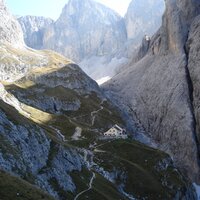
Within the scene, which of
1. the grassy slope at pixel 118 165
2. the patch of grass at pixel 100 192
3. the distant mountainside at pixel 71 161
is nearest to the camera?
the distant mountainside at pixel 71 161

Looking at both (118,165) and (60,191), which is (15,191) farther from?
(118,165)

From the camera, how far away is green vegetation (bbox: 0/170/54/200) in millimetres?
42487

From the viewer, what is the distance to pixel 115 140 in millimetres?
140125

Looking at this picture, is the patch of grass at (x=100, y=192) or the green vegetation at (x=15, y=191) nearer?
the green vegetation at (x=15, y=191)

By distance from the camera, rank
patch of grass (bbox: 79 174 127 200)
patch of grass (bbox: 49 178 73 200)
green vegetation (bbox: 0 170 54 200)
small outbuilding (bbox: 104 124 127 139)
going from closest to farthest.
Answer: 1. green vegetation (bbox: 0 170 54 200)
2. patch of grass (bbox: 49 178 73 200)
3. patch of grass (bbox: 79 174 127 200)
4. small outbuilding (bbox: 104 124 127 139)

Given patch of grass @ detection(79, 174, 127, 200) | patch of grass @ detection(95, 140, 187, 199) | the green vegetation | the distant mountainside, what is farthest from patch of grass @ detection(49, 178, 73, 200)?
patch of grass @ detection(95, 140, 187, 199)

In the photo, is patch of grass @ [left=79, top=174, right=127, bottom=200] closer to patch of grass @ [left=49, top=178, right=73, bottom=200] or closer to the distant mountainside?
the distant mountainside

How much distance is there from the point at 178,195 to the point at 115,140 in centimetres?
3111

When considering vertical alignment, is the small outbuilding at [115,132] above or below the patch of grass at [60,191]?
below

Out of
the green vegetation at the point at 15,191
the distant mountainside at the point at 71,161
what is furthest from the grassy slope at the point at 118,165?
the green vegetation at the point at 15,191

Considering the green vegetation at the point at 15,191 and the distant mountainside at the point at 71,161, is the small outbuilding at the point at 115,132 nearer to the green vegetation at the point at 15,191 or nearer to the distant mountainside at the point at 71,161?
the distant mountainside at the point at 71,161

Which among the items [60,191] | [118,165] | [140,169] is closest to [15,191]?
[60,191]

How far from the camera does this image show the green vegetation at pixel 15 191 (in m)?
42.5

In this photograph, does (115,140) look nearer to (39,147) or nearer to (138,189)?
(138,189)
